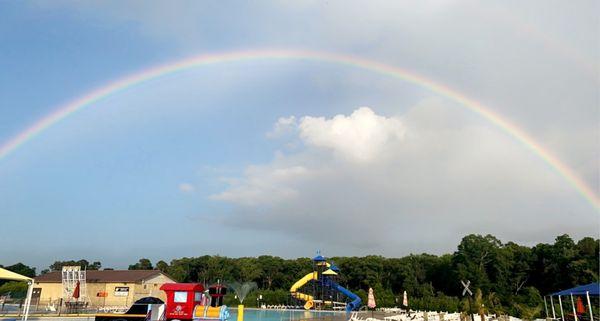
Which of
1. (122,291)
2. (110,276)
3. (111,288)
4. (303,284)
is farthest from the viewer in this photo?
(110,276)

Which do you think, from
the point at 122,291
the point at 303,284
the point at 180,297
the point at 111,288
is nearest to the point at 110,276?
the point at 111,288

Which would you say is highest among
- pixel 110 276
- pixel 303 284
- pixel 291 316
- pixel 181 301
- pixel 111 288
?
pixel 110 276

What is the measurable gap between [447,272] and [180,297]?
5004 centimetres

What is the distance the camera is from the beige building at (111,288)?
5228cm

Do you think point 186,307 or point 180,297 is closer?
point 186,307

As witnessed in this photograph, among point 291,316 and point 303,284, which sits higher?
point 303,284

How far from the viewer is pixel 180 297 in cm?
1745

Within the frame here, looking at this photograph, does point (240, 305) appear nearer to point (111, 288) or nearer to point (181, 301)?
point (181, 301)

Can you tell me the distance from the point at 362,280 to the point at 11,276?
171ft

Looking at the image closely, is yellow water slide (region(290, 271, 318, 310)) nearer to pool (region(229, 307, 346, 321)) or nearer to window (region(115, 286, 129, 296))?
pool (region(229, 307, 346, 321))

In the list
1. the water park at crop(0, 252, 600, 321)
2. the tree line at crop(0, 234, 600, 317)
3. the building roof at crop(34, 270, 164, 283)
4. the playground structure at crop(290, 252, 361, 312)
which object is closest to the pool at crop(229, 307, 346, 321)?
the water park at crop(0, 252, 600, 321)

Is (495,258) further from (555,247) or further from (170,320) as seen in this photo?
(170,320)

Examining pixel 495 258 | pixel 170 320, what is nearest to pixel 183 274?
pixel 495 258

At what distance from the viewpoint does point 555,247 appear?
5081cm
